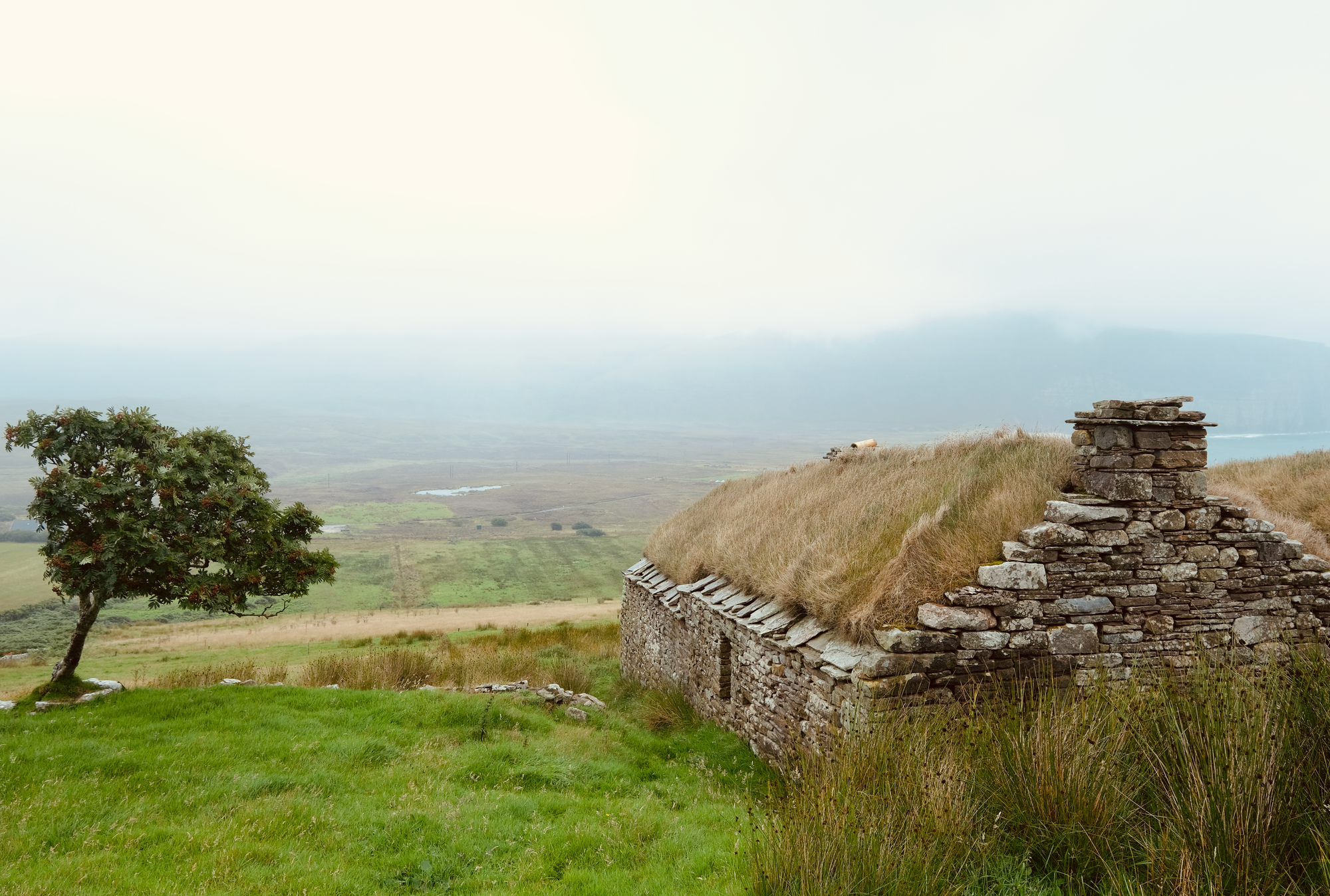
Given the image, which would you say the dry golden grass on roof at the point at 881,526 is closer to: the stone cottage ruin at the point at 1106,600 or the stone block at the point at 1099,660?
the stone cottage ruin at the point at 1106,600

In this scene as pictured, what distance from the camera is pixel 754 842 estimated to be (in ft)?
14.5

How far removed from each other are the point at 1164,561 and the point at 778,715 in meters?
5.08

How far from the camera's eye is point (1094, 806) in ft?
14.6

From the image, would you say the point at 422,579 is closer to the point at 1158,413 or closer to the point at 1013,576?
the point at 1013,576

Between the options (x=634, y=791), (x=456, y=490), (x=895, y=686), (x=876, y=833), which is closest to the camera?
(x=876, y=833)

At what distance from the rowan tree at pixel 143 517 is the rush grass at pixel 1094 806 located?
32.0 feet

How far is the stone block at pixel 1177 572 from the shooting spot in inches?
314

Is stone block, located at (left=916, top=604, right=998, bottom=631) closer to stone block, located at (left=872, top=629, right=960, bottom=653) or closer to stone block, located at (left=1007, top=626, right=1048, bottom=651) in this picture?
stone block, located at (left=872, top=629, right=960, bottom=653)

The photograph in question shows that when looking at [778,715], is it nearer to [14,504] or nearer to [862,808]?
[862,808]

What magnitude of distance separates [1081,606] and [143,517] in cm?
1327

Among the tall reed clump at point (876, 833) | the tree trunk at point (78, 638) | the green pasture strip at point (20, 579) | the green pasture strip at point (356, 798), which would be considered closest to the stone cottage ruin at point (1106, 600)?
the green pasture strip at point (356, 798)

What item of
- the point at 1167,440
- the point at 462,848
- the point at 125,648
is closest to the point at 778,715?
the point at 462,848

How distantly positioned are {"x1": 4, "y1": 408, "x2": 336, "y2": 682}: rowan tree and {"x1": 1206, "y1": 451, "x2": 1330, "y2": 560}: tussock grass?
48.0 ft

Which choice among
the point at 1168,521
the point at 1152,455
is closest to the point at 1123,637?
the point at 1168,521
